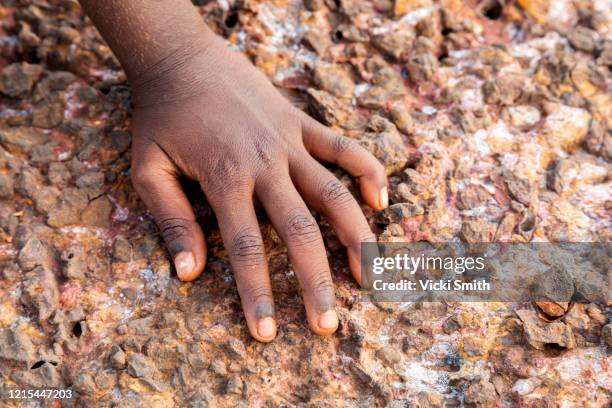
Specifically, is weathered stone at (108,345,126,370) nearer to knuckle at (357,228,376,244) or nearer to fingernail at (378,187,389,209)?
knuckle at (357,228,376,244)

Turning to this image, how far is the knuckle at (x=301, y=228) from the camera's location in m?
1.40

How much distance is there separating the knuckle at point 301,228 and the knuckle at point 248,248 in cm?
7

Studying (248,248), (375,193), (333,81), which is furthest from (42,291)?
(333,81)

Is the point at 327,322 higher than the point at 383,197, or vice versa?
the point at 383,197

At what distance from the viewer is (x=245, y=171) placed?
148cm

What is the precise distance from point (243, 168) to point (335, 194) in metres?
0.23

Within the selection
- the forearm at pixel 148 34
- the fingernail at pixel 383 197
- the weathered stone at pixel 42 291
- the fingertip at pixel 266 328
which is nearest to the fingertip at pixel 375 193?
the fingernail at pixel 383 197

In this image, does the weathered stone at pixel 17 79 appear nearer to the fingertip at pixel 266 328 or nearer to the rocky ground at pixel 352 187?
the rocky ground at pixel 352 187

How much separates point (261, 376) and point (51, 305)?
1.65 feet

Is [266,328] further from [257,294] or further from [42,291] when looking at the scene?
[42,291]

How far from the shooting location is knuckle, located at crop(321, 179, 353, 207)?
1.47 metres

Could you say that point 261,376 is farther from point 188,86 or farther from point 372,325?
point 188,86

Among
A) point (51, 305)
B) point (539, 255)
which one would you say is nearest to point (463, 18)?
point (539, 255)

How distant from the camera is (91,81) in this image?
6.08ft
